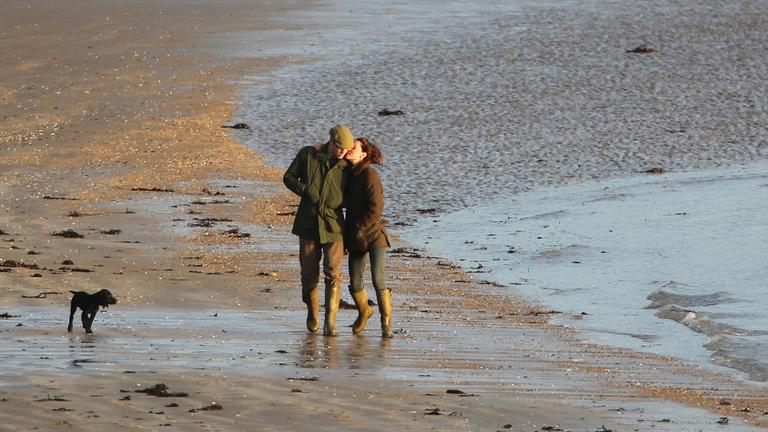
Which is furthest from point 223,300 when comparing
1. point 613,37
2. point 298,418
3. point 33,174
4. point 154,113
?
point 613,37

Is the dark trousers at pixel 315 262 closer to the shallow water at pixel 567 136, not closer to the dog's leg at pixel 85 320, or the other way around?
the dog's leg at pixel 85 320

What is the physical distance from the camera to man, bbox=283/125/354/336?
35.5 ft

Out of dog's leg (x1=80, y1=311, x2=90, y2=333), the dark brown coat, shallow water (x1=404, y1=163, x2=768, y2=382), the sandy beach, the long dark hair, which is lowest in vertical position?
shallow water (x1=404, y1=163, x2=768, y2=382)

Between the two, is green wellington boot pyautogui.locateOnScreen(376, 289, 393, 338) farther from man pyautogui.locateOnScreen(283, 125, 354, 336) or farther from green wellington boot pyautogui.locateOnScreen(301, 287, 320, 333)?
green wellington boot pyautogui.locateOnScreen(301, 287, 320, 333)

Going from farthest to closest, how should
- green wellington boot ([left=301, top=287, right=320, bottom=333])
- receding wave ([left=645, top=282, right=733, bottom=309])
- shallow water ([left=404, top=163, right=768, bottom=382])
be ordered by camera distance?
receding wave ([left=645, top=282, right=733, bottom=309]), shallow water ([left=404, top=163, right=768, bottom=382]), green wellington boot ([left=301, top=287, right=320, bottom=333])

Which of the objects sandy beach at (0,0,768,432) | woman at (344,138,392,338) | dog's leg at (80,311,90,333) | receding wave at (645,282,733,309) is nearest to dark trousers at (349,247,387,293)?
woman at (344,138,392,338)

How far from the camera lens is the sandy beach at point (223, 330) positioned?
8.16 m

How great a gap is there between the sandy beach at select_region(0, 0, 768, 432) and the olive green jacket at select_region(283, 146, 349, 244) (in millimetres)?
781

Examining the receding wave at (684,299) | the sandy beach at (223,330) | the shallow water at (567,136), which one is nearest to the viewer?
the sandy beach at (223,330)

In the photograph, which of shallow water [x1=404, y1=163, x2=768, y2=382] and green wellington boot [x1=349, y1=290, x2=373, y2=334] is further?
shallow water [x1=404, y1=163, x2=768, y2=382]

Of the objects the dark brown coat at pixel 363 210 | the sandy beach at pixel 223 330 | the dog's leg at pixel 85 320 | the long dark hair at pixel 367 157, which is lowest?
the sandy beach at pixel 223 330

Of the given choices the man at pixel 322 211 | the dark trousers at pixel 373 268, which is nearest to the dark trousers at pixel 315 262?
the man at pixel 322 211

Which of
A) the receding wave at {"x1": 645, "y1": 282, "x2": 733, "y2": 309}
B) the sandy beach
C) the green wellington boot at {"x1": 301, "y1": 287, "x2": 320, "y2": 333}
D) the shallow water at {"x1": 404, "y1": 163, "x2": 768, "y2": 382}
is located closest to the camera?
the sandy beach

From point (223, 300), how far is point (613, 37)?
21691 millimetres
